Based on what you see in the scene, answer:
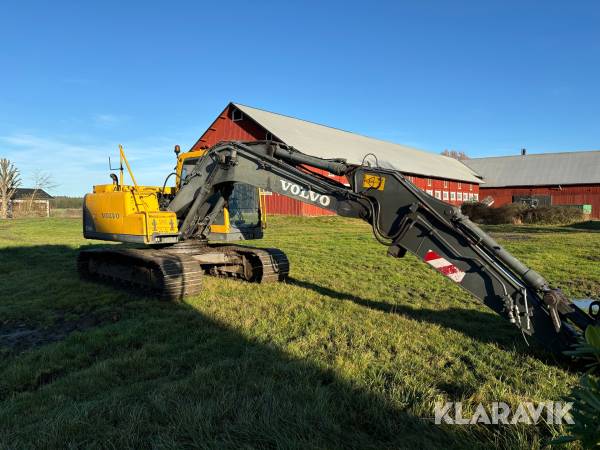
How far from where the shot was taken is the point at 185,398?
3.63 meters

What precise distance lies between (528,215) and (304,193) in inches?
1104

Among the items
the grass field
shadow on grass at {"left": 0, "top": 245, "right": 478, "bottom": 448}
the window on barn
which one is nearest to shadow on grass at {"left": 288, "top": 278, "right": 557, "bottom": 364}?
the grass field

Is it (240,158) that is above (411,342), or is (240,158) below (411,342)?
above

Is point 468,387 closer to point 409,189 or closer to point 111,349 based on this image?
point 409,189

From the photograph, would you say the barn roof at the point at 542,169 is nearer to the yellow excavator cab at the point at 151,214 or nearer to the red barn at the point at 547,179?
the red barn at the point at 547,179

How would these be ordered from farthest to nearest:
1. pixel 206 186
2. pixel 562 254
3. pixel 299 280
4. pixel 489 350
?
pixel 562 254
pixel 299 280
pixel 206 186
pixel 489 350

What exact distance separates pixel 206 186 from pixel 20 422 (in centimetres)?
525

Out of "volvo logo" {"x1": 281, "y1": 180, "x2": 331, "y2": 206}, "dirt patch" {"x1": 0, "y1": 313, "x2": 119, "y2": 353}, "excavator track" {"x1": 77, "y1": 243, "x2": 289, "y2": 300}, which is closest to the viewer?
"dirt patch" {"x1": 0, "y1": 313, "x2": 119, "y2": 353}

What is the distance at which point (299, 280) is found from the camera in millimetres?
9492

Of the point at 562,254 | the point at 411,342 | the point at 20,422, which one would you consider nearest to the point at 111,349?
the point at 20,422

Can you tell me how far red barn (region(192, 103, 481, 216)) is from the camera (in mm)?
30453

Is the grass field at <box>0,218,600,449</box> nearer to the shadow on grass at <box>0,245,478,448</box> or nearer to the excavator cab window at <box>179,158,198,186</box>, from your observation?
the shadow on grass at <box>0,245,478,448</box>

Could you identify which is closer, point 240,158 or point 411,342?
point 411,342

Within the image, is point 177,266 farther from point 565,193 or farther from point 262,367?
point 565,193
